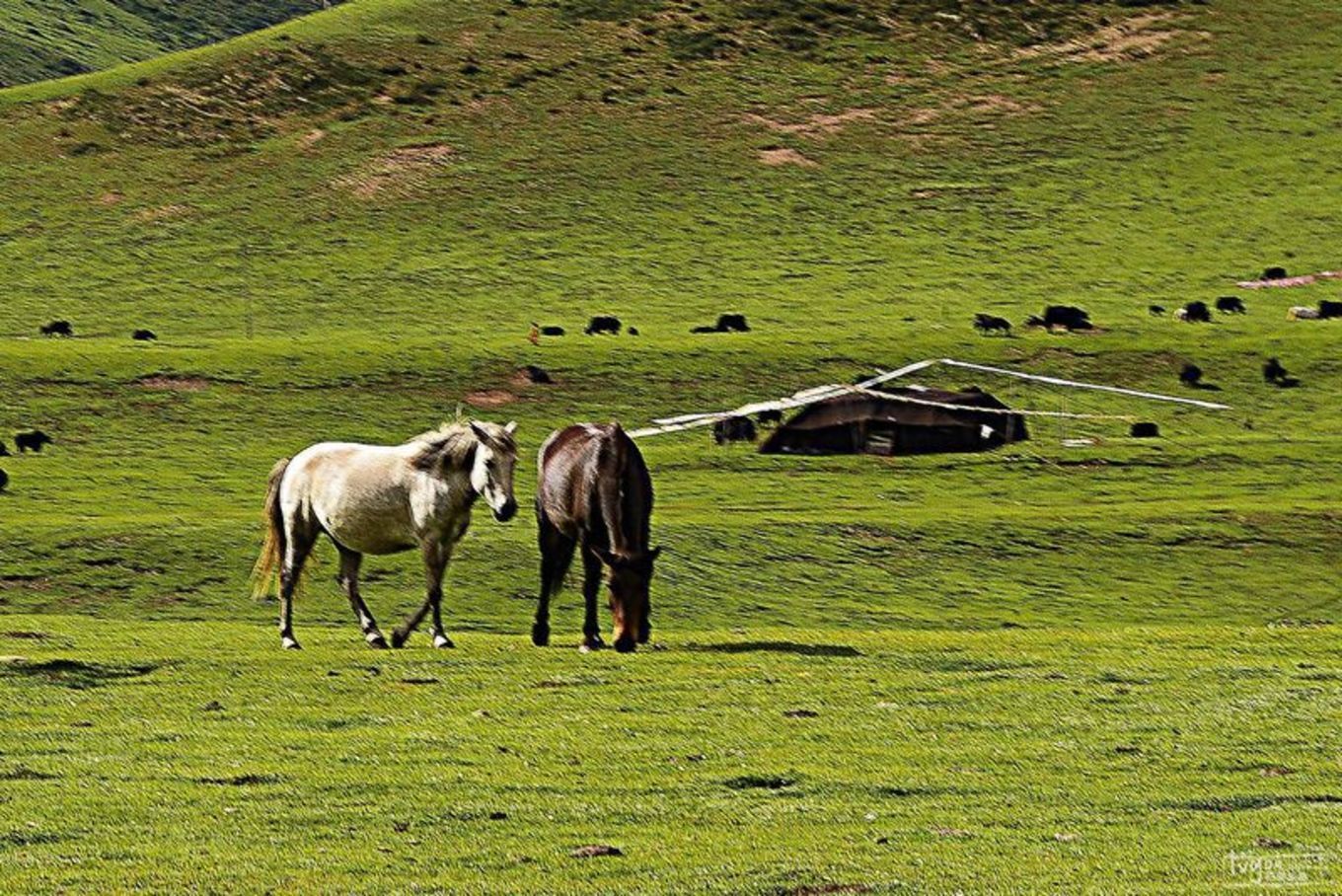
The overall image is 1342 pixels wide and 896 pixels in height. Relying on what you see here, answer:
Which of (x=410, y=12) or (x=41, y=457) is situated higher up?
(x=410, y=12)

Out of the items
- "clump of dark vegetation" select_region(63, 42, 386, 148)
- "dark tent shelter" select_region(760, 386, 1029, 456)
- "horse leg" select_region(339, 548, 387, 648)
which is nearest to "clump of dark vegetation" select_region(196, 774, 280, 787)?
"horse leg" select_region(339, 548, 387, 648)

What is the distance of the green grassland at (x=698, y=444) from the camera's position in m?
17.3

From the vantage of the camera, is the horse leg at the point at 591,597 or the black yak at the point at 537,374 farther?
the black yak at the point at 537,374

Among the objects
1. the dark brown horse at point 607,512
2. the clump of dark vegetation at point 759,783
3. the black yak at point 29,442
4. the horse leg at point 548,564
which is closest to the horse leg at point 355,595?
the horse leg at point 548,564

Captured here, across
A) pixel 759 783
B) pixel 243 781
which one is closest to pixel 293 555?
pixel 243 781

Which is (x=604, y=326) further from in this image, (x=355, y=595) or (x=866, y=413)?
(x=355, y=595)

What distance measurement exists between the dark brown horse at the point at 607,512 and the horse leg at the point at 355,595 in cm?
263

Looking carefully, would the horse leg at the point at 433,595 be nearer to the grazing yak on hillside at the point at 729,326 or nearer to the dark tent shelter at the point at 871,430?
the dark tent shelter at the point at 871,430

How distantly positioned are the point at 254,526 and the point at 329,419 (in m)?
19.1

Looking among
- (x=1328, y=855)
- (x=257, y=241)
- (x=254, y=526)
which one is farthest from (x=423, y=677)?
(x=257, y=241)

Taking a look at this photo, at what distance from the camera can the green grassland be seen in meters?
17.3

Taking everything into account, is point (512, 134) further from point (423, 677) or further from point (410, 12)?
point (423, 677)

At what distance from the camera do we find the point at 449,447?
2741 cm

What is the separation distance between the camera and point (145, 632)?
31.9 m
